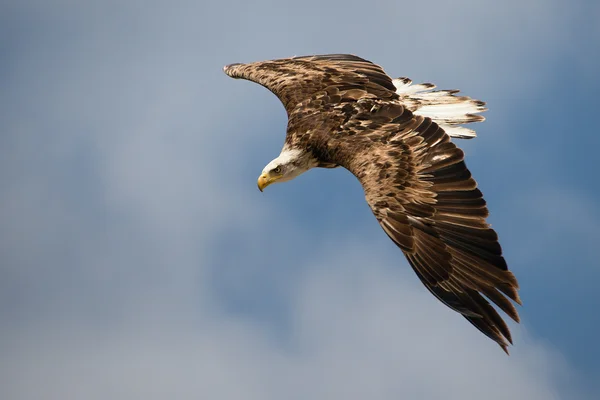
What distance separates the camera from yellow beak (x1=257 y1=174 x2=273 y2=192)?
16578 mm

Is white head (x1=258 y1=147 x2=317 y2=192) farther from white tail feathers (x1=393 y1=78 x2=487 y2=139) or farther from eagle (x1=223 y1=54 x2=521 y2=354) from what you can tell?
white tail feathers (x1=393 y1=78 x2=487 y2=139)

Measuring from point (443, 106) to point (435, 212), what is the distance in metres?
3.50

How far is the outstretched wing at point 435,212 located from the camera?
42.3 feet

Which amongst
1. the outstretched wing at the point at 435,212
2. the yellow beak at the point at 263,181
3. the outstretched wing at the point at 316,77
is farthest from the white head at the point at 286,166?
the outstretched wing at the point at 435,212

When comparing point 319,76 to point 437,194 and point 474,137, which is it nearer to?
point 474,137

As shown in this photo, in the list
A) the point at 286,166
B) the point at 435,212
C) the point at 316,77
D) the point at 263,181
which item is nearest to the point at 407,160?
the point at 435,212

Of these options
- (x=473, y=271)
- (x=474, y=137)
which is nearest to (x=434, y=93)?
(x=474, y=137)

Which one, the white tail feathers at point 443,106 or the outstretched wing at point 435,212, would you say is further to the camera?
the white tail feathers at point 443,106

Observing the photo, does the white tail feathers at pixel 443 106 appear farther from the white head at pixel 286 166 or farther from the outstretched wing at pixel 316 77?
the white head at pixel 286 166

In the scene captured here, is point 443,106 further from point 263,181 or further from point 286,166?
point 263,181

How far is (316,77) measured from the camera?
56.2 ft

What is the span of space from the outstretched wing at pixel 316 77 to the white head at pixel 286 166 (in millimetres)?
915

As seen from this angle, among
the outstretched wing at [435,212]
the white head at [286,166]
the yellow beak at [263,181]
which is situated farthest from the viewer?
the yellow beak at [263,181]

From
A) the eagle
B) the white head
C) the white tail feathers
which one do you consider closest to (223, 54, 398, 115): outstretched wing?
the eagle
